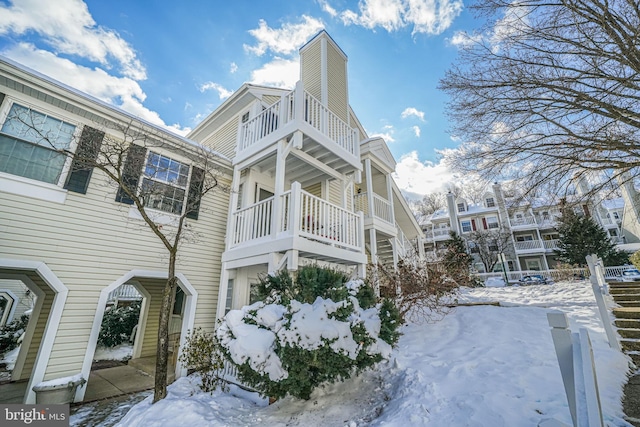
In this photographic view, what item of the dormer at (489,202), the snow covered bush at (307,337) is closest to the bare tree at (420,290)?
the snow covered bush at (307,337)

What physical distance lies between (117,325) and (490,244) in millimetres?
29454

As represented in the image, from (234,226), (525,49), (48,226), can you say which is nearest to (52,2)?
(48,226)

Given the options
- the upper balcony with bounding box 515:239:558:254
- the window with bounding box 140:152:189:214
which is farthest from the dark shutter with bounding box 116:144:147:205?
the upper balcony with bounding box 515:239:558:254

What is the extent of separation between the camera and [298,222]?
565 cm

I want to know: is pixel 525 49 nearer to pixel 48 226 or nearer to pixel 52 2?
pixel 48 226

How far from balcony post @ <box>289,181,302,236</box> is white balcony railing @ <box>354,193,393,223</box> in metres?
4.66

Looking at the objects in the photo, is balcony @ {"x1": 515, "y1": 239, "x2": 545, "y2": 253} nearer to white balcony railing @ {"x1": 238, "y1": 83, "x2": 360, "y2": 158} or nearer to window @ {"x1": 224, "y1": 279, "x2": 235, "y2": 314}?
white balcony railing @ {"x1": 238, "y1": 83, "x2": 360, "y2": 158}

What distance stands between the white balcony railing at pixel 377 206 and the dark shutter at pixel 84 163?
7865 mm

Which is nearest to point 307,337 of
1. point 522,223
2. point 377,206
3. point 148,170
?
point 148,170

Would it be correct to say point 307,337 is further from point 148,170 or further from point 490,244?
point 490,244

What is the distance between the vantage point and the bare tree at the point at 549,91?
158 inches

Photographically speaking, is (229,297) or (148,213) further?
(229,297)

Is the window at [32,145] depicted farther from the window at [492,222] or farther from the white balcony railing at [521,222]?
the white balcony railing at [521,222]

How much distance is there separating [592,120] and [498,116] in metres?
1.38
